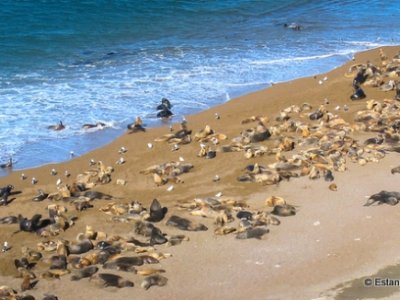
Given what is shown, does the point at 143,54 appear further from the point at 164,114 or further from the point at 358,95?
the point at 358,95

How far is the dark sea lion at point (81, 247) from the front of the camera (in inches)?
472

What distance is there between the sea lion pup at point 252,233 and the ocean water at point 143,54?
5.71 metres

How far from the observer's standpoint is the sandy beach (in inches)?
430

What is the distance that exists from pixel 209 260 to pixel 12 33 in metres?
19.3

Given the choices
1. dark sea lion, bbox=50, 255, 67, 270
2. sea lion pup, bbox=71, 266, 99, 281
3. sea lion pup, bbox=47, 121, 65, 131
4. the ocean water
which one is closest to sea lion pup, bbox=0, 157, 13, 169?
the ocean water

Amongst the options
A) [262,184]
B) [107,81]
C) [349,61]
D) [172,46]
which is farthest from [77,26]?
[262,184]

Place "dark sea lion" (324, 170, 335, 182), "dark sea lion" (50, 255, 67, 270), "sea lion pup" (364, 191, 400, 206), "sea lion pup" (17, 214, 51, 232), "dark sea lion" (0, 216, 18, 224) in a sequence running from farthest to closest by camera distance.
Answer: "dark sea lion" (324, 170, 335, 182), "dark sea lion" (0, 216, 18, 224), "sea lion pup" (364, 191, 400, 206), "sea lion pup" (17, 214, 51, 232), "dark sea lion" (50, 255, 67, 270)

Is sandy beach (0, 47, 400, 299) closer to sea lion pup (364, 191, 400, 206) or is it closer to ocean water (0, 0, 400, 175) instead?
sea lion pup (364, 191, 400, 206)

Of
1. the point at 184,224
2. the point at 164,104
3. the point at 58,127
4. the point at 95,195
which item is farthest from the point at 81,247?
the point at 164,104

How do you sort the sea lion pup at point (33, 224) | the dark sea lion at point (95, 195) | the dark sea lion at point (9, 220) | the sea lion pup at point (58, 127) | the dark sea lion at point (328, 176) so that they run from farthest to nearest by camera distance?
1. the sea lion pup at point (58, 127)
2. the dark sea lion at point (328, 176)
3. the dark sea lion at point (95, 195)
4. the dark sea lion at point (9, 220)
5. the sea lion pup at point (33, 224)

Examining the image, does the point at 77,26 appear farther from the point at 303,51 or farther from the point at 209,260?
the point at 209,260

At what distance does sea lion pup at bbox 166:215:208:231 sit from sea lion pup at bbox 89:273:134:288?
1.87 meters

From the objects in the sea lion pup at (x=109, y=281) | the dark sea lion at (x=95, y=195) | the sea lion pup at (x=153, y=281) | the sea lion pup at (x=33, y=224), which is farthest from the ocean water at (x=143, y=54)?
the sea lion pup at (x=153, y=281)

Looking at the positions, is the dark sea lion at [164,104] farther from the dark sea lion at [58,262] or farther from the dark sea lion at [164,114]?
the dark sea lion at [58,262]
